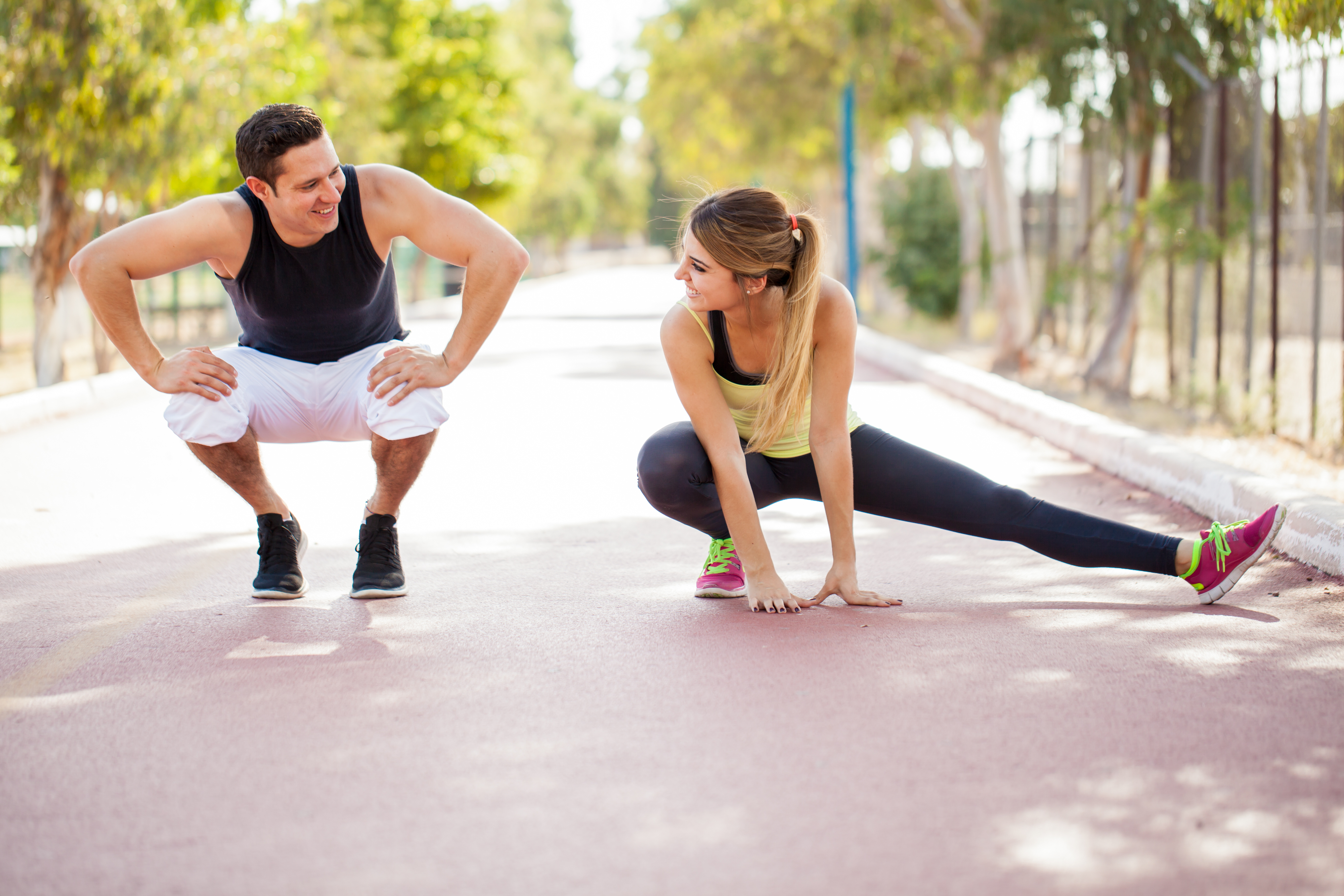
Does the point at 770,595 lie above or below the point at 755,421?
below

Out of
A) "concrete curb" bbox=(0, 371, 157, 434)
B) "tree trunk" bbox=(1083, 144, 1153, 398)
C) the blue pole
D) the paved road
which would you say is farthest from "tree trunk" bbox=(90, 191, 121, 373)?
the blue pole

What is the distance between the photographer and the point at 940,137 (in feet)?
72.2

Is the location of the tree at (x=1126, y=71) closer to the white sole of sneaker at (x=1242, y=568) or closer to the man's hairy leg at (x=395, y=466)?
the white sole of sneaker at (x=1242, y=568)

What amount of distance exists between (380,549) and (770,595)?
1.40 meters

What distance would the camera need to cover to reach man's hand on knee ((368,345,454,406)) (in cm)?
470

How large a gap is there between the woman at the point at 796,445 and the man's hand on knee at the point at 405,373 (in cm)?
76

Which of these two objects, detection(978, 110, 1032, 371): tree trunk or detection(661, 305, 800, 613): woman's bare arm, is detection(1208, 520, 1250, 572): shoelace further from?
detection(978, 110, 1032, 371): tree trunk

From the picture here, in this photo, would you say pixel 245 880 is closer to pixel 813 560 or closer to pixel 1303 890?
pixel 1303 890

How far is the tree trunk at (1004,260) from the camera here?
1480 centimetres

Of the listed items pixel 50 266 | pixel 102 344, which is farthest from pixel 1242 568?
pixel 102 344

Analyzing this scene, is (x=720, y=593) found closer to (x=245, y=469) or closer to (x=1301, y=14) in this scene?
(x=245, y=469)

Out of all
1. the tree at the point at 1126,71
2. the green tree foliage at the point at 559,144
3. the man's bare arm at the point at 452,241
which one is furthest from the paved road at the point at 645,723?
the green tree foliage at the point at 559,144

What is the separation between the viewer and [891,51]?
15648 mm

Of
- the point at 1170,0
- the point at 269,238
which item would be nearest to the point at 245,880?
the point at 269,238
